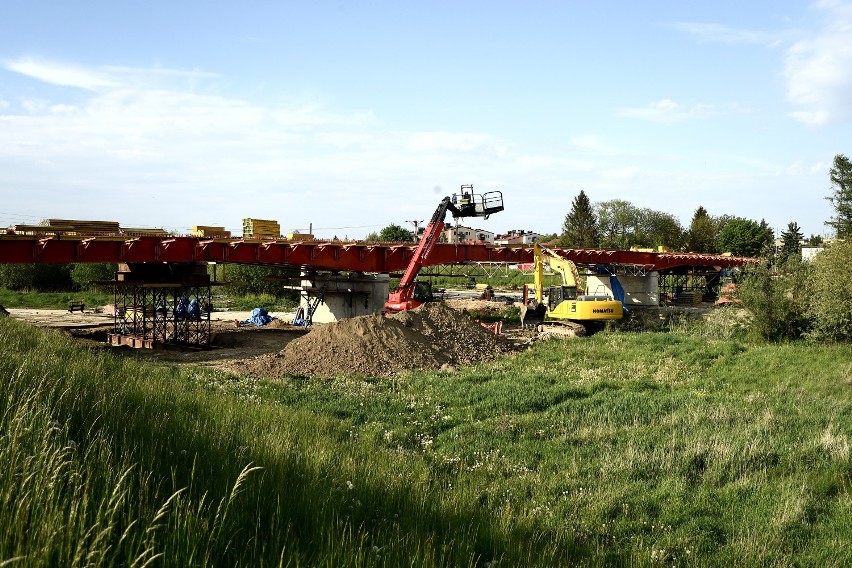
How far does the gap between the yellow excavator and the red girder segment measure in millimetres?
4921

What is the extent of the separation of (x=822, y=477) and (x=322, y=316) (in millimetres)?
32840

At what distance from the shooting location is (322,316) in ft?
136

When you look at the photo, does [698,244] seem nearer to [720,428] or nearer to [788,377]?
[788,377]

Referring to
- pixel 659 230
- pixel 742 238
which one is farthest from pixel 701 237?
pixel 659 230

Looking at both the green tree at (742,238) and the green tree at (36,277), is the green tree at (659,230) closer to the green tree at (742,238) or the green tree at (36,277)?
the green tree at (742,238)

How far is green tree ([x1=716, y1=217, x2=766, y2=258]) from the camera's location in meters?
102

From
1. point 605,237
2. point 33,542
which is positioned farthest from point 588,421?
point 605,237

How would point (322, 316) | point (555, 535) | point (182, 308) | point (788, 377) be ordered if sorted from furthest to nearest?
point (322, 316) → point (182, 308) → point (788, 377) → point (555, 535)

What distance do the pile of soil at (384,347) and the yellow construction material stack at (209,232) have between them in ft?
37.9

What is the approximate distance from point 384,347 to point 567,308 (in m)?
9.69

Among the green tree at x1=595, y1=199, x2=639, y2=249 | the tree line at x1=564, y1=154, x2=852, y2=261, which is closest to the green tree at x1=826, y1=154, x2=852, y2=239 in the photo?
the tree line at x1=564, y1=154, x2=852, y2=261

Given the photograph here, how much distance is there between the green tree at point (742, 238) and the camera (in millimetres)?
102312

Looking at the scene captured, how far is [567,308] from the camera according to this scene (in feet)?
101

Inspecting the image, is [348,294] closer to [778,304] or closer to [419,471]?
[778,304]
